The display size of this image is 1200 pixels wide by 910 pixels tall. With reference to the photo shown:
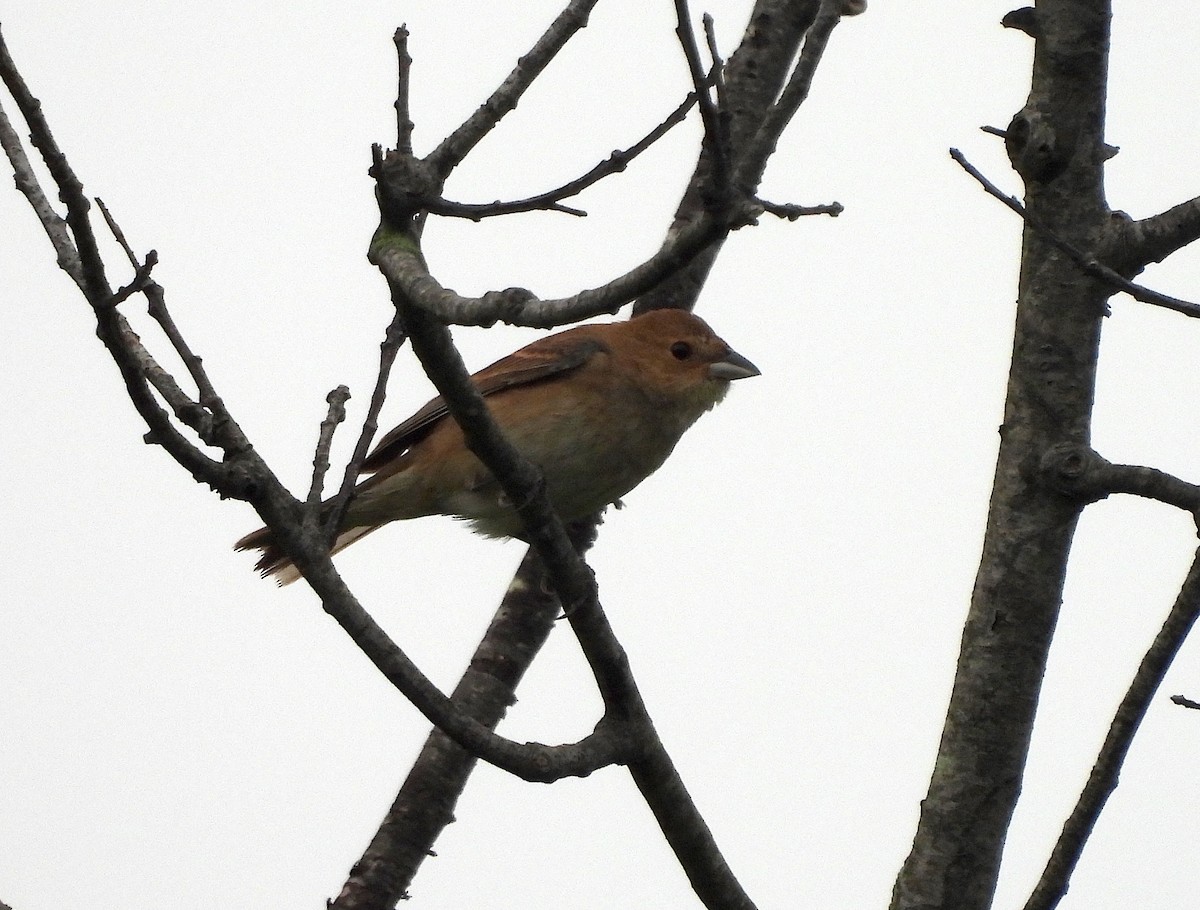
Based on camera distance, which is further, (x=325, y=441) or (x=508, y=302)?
(x=325, y=441)

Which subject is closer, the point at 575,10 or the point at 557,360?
the point at 575,10

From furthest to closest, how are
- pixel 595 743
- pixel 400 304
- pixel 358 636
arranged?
pixel 595 743 < pixel 358 636 < pixel 400 304

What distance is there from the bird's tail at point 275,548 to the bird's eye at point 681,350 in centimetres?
152

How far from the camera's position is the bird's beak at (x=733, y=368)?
662 cm

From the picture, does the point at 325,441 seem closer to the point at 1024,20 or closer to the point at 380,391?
the point at 380,391

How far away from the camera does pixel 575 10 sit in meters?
3.54

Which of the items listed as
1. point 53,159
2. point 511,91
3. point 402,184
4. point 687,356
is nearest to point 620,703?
point 402,184

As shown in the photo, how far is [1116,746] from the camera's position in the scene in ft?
11.3

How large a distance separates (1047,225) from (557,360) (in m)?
3.09

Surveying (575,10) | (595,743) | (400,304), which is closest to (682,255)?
(400,304)

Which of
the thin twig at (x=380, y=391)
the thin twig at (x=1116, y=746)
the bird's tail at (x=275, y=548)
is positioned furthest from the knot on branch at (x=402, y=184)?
the bird's tail at (x=275, y=548)

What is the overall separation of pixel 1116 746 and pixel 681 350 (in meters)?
3.48

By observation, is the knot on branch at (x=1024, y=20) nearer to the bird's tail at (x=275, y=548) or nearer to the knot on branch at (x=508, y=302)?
the knot on branch at (x=508, y=302)

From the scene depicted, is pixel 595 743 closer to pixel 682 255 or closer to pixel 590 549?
pixel 682 255
